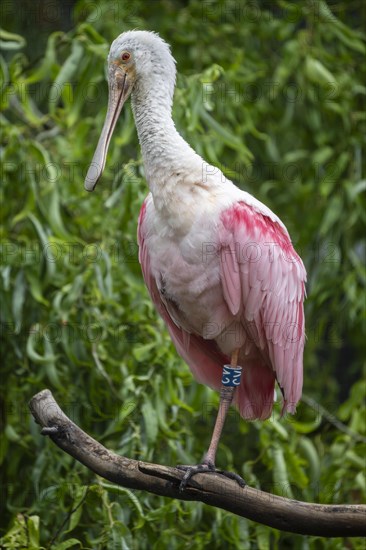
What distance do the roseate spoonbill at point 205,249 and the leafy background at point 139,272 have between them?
544 millimetres

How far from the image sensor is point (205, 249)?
3264mm

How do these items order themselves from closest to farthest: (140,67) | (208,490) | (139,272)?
(208,490) → (140,67) → (139,272)

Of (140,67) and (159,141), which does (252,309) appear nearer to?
(159,141)

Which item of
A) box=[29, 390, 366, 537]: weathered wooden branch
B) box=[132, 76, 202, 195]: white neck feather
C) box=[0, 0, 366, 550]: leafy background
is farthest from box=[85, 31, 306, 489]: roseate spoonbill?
box=[0, 0, 366, 550]: leafy background

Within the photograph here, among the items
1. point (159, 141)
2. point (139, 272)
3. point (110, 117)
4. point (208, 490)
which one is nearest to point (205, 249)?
point (159, 141)

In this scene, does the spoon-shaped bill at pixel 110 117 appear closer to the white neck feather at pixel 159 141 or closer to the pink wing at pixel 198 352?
the white neck feather at pixel 159 141

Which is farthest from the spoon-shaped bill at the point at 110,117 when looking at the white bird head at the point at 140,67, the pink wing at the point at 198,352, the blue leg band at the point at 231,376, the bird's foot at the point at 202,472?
the bird's foot at the point at 202,472

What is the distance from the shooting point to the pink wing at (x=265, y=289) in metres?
3.28

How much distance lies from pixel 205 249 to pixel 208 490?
754 millimetres

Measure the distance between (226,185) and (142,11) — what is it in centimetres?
247

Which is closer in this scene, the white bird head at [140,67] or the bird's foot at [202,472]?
the bird's foot at [202,472]

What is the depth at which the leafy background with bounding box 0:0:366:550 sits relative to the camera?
3.90 metres

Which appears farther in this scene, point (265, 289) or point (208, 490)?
point (265, 289)

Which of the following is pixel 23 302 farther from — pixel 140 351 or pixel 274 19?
pixel 274 19
